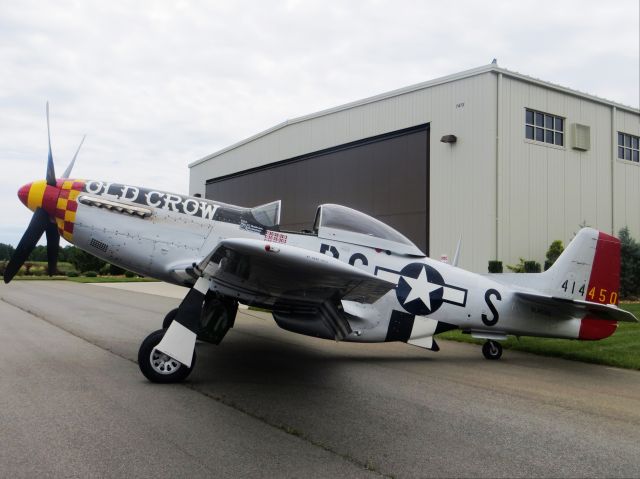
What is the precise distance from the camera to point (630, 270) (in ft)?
55.3

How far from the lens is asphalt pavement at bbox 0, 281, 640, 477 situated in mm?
3109

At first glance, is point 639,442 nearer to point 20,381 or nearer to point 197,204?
point 197,204

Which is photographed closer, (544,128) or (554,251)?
(554,251)

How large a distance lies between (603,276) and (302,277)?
16.5ft

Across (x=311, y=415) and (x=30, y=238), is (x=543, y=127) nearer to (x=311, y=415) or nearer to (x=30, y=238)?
(x=311, y=415)

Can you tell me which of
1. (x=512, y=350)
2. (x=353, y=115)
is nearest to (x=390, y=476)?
(x=512, y=350)

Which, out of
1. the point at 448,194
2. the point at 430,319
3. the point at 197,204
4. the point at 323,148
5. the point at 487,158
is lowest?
the point at 430,319

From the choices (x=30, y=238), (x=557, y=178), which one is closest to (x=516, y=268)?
(x=557, y=178)

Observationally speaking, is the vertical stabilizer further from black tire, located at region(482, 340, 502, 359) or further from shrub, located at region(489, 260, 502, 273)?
shrub, located at region(489, 260, 502, 273)

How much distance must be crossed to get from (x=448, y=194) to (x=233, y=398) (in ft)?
42.9

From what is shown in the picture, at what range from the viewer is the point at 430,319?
6602mm

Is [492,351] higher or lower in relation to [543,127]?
lower

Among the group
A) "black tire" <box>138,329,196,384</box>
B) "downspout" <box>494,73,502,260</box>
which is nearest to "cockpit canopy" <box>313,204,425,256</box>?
"black tire" <box>138,329,196,384</box>

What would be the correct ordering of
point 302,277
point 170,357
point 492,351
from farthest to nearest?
point 492,351, point 170,357, point 302,277
